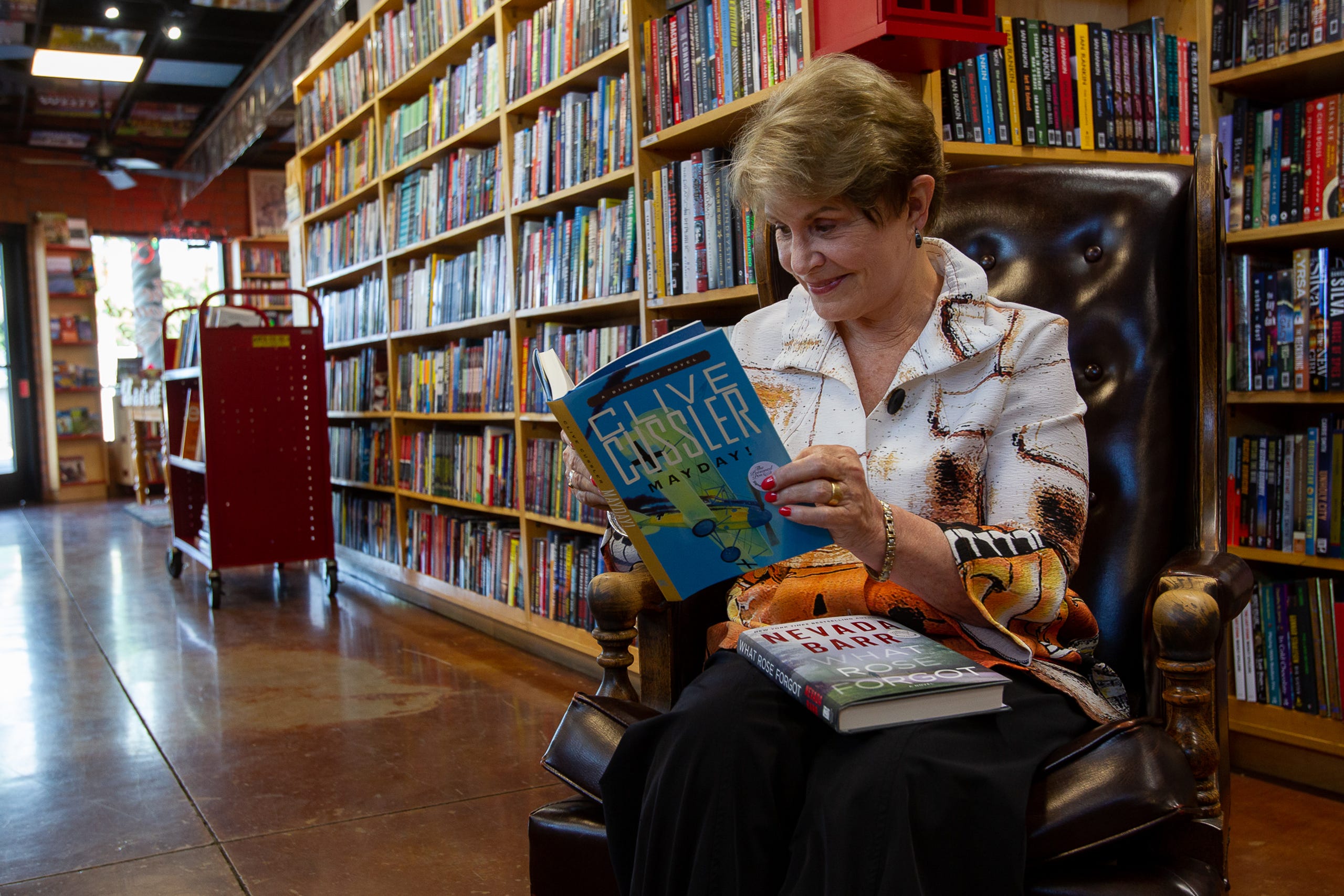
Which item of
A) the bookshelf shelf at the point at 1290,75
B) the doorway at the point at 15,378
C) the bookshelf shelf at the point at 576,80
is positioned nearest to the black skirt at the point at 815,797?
the bookshelf shelf at the point at 1290,75

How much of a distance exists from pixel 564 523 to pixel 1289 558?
177cm

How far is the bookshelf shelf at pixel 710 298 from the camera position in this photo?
2221 millimetres

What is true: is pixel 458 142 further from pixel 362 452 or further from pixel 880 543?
pixel 880 543

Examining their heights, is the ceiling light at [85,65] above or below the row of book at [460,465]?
above

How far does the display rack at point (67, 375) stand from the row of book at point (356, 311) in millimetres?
4744

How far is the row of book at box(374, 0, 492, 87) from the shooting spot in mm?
3461

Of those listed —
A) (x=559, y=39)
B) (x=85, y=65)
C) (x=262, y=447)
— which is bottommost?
(x=262, y=447)

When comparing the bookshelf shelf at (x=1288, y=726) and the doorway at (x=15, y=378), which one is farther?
the doorway at (x=15, y=378)

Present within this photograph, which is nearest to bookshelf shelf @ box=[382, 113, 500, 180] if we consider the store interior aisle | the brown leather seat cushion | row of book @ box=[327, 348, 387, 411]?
row of book @ box=[327, 348, 387, 411]

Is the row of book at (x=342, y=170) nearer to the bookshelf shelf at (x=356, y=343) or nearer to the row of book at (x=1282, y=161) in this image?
the bookshelf shelf at (x=356, y=343)

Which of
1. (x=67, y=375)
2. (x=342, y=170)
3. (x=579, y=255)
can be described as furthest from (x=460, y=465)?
(x=67, y=375)

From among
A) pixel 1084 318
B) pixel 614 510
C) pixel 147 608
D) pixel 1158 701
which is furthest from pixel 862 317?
pixel 147 608

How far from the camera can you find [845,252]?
115 centimetres

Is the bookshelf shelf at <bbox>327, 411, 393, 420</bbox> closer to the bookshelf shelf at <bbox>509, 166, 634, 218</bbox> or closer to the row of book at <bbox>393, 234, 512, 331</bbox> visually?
the row of book at <bbox>393, 234, 512, 331</bbox>
